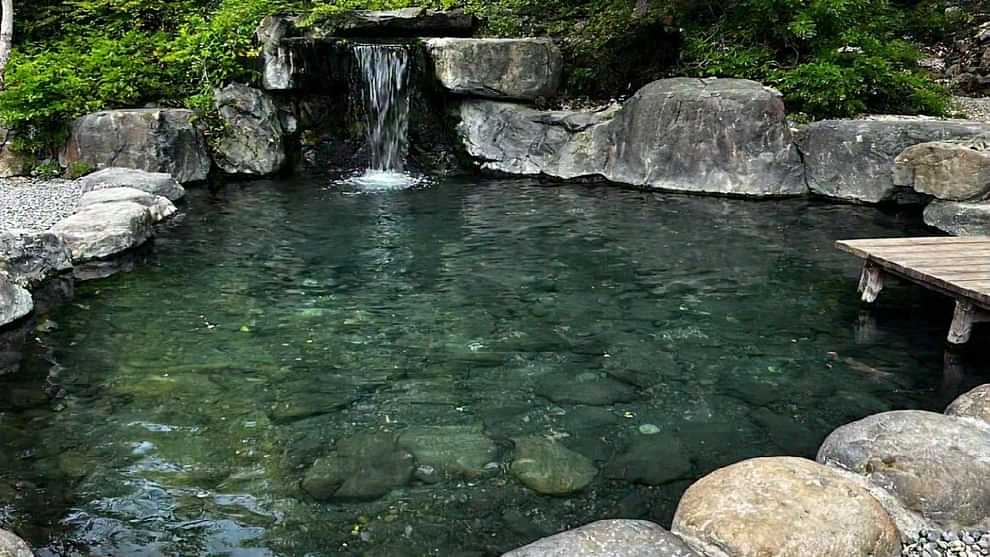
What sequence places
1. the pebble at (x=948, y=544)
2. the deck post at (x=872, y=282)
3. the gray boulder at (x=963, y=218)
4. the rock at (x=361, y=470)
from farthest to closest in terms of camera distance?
the gray boulder at (x=963, y=218), the deck post at (x=872, y=282), the rock at (x=361, y=470), the pebble at (x=948, y=544)

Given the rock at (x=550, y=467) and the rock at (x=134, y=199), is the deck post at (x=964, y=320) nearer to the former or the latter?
the rock at (x=550, y=467)

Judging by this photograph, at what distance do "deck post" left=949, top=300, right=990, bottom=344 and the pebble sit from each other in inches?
106

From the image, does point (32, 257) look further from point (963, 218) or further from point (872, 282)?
point (963, 218)

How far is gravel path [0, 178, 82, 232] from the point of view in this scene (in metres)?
8.57

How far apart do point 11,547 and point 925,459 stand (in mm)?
3656

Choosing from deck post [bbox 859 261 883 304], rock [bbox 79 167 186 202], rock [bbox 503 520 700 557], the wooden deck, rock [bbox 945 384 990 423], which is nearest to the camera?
rock [bbox 503 520 700 557]

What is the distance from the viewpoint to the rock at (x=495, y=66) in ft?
39.5

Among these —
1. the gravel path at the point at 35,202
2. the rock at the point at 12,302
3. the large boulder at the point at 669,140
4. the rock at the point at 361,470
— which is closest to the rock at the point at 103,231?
the gravel path at the point at 35,202

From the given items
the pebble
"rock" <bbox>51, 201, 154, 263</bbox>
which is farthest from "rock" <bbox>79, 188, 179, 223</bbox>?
the pebble

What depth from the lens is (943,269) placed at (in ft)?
18.8

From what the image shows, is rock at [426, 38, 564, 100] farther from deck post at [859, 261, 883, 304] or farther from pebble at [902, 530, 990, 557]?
pebble at [902, 530, 990, 557]

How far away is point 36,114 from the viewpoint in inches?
437

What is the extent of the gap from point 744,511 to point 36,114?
11512mm

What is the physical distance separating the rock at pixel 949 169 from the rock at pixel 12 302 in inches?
342
